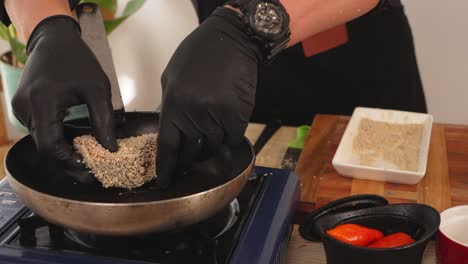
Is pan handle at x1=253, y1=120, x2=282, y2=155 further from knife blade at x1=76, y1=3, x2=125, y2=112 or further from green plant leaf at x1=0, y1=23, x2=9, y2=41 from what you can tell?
green plant leaf at x1=0, y1=23, x2=9, y2=41

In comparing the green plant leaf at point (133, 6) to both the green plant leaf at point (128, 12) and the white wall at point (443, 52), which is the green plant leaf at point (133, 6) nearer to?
the green plant leaf at point (128, 12)

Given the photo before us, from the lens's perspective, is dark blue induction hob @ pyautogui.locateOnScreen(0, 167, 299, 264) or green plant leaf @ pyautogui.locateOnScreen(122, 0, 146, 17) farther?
green plant leaf @ pyautogui.locateOnScreen(122, 0, 146, 17)

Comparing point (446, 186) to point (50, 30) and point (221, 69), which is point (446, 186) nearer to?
point (221, 69)

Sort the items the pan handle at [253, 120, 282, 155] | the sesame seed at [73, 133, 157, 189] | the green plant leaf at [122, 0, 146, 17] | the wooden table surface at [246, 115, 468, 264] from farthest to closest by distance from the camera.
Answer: the green plant leaf at [122, 0, 146, 17] < the pan handle at [253, 120, 282, 155] < the wooden table surface at [246, 115, 468, 264] < the sesame seed at [73, 133, 157, 189]

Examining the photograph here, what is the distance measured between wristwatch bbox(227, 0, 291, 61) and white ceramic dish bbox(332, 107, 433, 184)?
32 cm

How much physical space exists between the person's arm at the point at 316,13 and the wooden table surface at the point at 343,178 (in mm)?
289

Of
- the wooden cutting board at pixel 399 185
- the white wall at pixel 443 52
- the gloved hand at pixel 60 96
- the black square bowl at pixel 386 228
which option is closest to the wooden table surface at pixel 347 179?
the wooden cutting board at pixel 399 185

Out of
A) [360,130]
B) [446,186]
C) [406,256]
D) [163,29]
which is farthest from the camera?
[163,29]

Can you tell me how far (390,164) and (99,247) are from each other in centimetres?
66

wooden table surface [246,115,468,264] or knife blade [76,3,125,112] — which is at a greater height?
knife blade [76,3,125,112]

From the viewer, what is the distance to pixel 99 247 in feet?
2.46

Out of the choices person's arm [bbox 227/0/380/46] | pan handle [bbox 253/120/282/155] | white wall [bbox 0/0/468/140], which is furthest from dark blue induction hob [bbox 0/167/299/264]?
white wall [bbox 0/0/468/140]

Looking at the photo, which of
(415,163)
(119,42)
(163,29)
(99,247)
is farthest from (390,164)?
(119,42)

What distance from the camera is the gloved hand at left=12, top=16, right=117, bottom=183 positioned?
74cm
